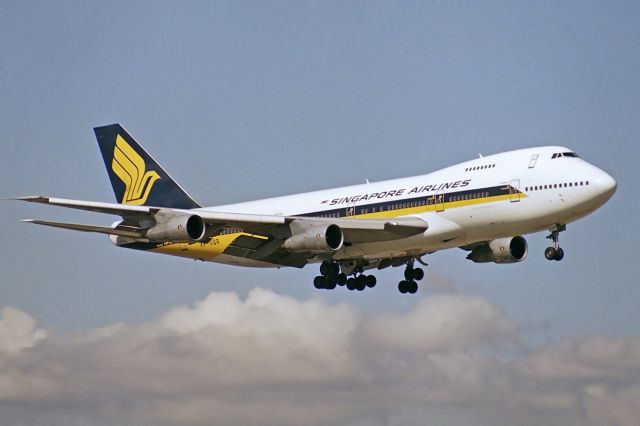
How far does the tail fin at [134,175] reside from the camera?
71.8m

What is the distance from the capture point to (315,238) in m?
61.3

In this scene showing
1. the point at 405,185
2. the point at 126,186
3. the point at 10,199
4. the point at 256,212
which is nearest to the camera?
the point at 10,199

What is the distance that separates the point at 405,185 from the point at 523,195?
6307mm

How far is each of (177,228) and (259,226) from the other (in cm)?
426

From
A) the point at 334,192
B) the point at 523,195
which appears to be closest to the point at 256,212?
the point at 334,192

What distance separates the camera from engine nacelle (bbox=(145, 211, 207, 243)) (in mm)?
Answer: 60562

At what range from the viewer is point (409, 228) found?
Answer: 60.8 m

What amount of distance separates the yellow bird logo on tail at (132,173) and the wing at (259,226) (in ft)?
23.3

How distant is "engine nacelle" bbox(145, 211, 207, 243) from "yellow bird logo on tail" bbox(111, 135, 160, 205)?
11.0 meters

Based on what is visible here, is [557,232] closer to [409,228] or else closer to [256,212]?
[409,228]

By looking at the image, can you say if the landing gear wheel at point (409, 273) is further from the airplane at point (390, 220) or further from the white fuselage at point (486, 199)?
the white fuselage at point (486, 199)

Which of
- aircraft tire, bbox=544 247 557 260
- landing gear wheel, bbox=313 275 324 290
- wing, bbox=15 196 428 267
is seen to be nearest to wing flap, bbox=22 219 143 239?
wing, bbox=15 196 428 267

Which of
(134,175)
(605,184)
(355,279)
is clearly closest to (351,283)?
(355,279)

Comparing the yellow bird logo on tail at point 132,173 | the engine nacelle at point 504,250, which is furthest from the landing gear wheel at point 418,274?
the yellow bird logo on tail at point 132,173
